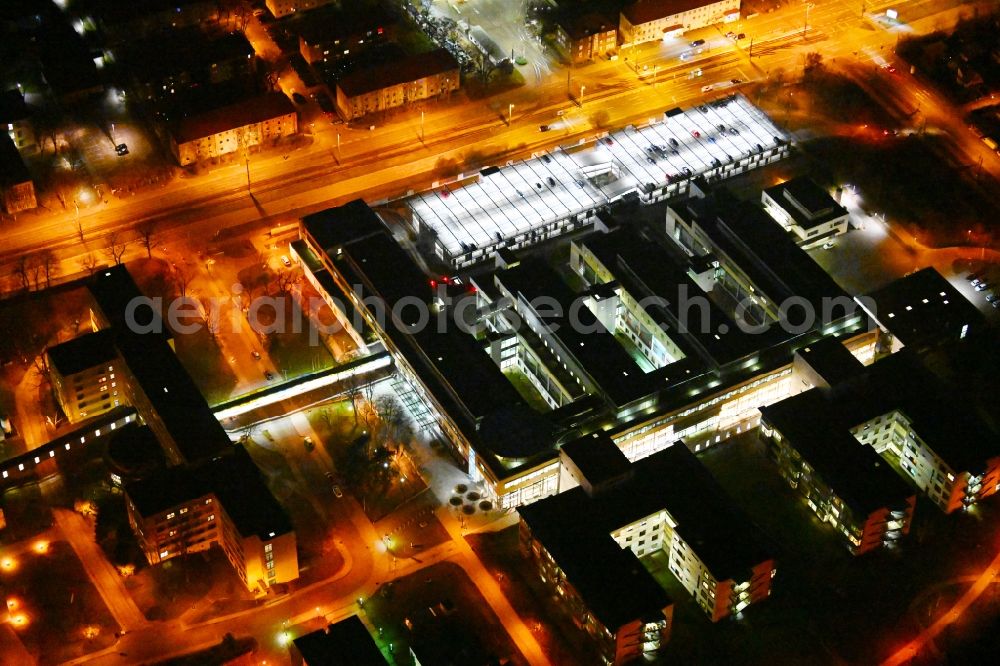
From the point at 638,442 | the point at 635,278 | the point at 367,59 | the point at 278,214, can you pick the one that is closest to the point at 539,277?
the point at 635,278

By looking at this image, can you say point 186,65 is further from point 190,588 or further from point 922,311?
point 922,311

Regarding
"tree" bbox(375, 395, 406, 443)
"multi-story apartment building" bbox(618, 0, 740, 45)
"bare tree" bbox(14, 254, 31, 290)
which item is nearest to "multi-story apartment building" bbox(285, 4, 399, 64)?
"multi-story apartment building" bbox(618, 0, 740, 45)

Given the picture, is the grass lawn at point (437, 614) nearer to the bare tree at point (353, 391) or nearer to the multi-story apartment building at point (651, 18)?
the bare tree at point (353, 391)

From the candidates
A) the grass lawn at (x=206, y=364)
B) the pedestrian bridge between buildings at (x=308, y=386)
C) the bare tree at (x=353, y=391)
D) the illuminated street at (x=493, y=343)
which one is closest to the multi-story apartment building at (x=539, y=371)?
the illuminated street at (x=493, y=343)

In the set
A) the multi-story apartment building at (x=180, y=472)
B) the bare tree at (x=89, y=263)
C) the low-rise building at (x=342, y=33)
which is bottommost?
the multi-story apartment building at (x=180, y=472)

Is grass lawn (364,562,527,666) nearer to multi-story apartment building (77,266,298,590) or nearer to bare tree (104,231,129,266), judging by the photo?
multi-story apartment building (77,266,298,590)

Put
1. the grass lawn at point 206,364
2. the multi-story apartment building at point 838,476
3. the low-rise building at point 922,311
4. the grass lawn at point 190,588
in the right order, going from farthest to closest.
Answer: the low-rise building at point 922,311
the grass lawn at point 206,364
the multi-story apartment building at point 838,476
the grass lawn at point 190,588
